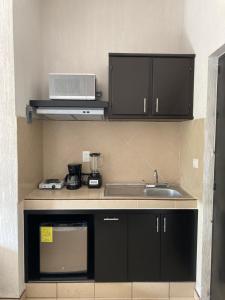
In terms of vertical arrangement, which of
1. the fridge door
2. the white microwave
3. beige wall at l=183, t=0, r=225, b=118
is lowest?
the fridge door

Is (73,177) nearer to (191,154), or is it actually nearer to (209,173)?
(191,154)

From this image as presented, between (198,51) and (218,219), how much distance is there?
1443mm

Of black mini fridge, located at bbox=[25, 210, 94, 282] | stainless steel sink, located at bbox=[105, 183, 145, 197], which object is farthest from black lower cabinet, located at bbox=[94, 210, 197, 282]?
stainless steel sink, located at bbox=[105, 183, 145, 197]

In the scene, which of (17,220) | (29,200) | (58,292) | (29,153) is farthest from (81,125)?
(58,292)

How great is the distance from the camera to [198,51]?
224cm

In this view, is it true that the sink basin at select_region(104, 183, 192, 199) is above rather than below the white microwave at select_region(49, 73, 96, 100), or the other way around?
below

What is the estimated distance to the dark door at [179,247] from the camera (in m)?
2.23

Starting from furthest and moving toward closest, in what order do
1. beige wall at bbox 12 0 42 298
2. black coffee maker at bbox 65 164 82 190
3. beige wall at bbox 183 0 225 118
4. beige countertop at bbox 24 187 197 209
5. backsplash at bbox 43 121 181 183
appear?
backsplash at bbox 43 121 181 183 → black coffee maker at bbox 65 164 82 190 → beige countertop at bbox 24 187 197 209 → beige wall at bbox 12 0 42 298 → beige wall at bbox 183 0 225 118

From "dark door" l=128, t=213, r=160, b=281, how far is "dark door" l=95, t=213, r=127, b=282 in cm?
6

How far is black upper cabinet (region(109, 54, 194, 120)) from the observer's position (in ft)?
7.75

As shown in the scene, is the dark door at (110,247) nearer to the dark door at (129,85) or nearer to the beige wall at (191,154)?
the beige wall at (191,154)

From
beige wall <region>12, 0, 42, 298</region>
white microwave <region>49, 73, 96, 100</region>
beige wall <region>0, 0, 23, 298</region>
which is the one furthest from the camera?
white microwave <region>49, 73, 96, 100</region>

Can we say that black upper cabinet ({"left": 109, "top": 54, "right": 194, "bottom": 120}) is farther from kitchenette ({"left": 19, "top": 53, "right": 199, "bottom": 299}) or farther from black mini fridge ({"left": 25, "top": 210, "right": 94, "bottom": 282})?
black mini fridge ({"left": 25, "top": 210, "right": 94, "bottom": 282})

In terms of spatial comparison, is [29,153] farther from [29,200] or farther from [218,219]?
[218,219]
